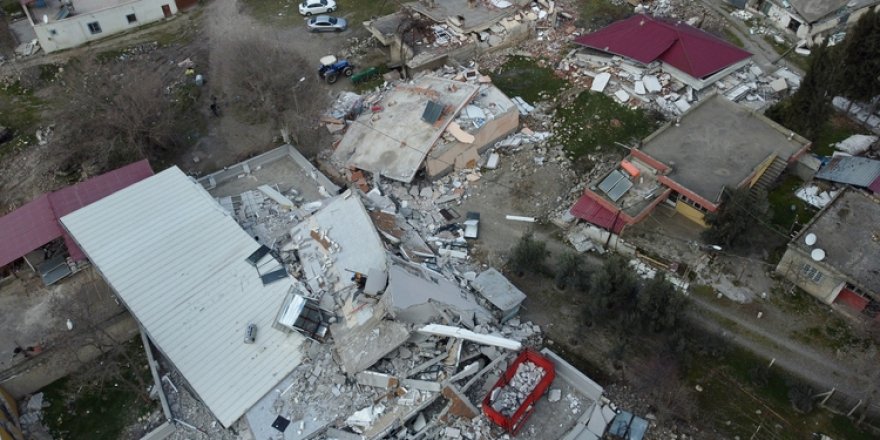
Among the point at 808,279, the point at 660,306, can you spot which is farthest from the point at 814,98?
the point at 660,306

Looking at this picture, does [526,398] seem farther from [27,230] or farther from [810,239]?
[27,230]

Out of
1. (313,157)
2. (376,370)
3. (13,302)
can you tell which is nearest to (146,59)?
(313,157)

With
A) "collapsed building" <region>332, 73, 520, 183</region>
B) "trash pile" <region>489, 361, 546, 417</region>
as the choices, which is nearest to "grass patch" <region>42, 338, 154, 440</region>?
"trash pile" <region>489, 361, 546, 417</region>

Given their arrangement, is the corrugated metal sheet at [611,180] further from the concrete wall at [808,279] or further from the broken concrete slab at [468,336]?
the broken concrete slab at [468,336]

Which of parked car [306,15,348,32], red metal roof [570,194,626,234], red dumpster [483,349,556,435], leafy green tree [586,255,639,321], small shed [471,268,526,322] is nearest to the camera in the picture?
red dumpster [483,349,556,435]

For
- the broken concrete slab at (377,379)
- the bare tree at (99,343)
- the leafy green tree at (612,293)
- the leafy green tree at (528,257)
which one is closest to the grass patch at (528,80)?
the leafy green tree at (528,257)

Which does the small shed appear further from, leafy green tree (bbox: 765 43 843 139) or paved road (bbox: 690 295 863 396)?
leafy green tree (bbox: 765 43 843 139)
